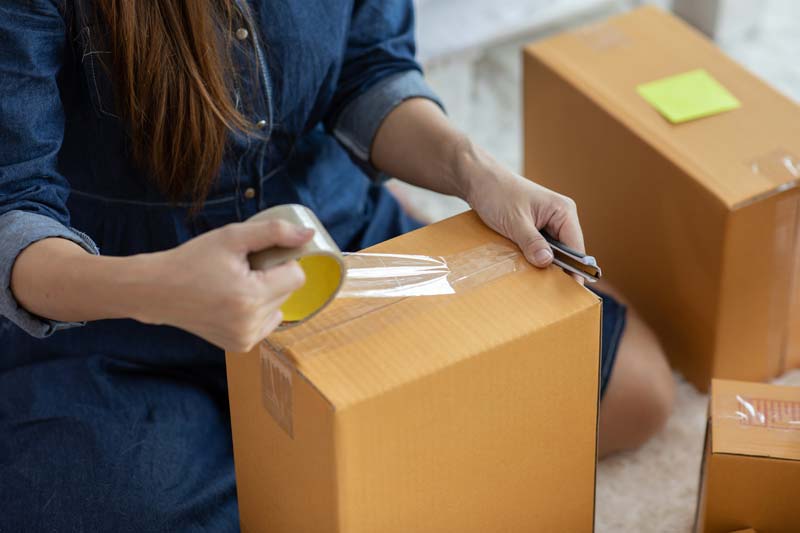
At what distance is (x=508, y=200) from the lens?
3.17 ft

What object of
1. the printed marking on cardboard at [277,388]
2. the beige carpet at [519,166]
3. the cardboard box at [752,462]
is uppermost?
the printed marking on cardboard at [277,388]

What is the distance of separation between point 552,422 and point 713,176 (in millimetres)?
523

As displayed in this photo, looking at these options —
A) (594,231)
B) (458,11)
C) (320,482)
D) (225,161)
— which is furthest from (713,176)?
(458,11)

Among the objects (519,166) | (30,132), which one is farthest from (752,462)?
(519,166)

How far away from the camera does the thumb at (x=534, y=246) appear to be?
911mm

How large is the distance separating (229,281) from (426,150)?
416mm

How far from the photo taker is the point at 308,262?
836mm

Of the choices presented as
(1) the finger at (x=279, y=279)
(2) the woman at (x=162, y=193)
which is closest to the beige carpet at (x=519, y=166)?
(2) the woman at (x=162, y=193)

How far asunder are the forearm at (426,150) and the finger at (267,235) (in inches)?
12.6

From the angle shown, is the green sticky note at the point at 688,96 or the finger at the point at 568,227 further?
the green sticky note at the point at 688,96

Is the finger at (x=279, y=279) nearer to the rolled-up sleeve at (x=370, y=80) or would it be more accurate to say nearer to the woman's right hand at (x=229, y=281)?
the woman's right hand at (x=229, y=281)

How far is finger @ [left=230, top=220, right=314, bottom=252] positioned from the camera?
0.73 metres

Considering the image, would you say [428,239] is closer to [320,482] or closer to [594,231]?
[320,482]

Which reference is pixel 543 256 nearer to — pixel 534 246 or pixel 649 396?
pixel 534 246
